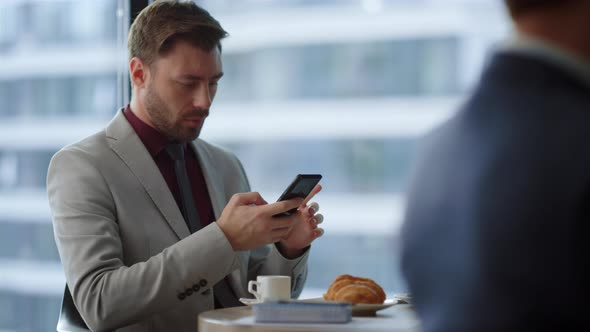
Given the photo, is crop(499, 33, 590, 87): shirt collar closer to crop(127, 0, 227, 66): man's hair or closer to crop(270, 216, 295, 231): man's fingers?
crop(270, 216, 295, 231): man's fingers

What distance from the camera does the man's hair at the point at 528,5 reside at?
2.83 ft

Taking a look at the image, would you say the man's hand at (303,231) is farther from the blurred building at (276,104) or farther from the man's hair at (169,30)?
the blurred building at (276,104)

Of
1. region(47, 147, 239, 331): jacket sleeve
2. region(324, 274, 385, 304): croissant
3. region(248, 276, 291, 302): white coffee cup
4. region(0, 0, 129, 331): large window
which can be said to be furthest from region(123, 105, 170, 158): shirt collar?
region(0, 0, 129, 331): large window

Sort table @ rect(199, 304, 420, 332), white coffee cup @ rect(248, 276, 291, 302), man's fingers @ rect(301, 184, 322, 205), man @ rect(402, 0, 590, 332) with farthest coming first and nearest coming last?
1. man's fingers @ rect(301, 184, 322, 205)
2. white coffee cup @ rect(248, 276, 291, 302)
3. table @ rect(199, 304, 420, 332)
4. man @ rect(402, 0, 590, 332)

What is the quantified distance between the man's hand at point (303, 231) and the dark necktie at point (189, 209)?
8.3 inches

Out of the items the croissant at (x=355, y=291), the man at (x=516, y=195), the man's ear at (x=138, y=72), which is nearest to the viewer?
the man at (x=516, y=195)

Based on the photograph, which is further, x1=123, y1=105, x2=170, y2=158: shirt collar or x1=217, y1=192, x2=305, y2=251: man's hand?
x1=123, y1=105, x2=170, y2=158: shirt collar

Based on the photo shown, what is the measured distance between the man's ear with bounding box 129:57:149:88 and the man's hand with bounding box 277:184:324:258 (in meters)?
0.61

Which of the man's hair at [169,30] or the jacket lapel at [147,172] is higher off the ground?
the man's hair at [169,30]

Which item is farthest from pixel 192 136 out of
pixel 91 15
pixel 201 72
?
pixel 91 15

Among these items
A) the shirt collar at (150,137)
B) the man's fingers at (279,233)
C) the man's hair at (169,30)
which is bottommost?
the man's fingers at (279,233)

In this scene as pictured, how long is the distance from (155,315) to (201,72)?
2.32 feet

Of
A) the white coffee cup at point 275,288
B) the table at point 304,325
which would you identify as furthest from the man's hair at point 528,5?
the white coffee cup at point 275,288

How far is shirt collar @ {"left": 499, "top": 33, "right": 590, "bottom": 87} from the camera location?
0.83 metres
